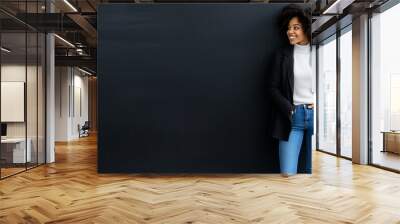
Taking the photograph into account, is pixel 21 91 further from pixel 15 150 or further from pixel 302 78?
pixel 302 78

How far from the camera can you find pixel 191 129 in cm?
495

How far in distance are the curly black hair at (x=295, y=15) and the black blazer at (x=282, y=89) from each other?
32cm

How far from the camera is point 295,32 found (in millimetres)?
4711

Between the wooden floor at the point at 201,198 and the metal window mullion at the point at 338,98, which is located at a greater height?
the metal window mullion at the point at 338,98

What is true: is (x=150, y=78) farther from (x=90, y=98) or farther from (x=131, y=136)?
(x=90, y=98)

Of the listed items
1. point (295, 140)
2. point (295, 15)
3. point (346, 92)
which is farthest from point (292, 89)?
point (346, 92)

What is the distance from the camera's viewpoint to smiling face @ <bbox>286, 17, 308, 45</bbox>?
185 inches

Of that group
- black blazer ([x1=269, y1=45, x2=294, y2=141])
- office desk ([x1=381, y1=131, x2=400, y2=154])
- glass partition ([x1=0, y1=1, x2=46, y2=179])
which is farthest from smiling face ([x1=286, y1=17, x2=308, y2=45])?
glass partition ([x1=0, y1=1, x2=46, y2=179])

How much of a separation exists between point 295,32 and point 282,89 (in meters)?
0.71

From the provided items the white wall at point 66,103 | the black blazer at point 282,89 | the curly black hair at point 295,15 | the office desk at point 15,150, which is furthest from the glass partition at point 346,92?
the white wall at point 66,103

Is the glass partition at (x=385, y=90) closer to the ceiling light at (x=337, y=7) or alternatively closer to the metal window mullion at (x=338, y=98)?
the ceiling light at (x=337, y=7)

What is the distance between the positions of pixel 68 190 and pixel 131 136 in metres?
1.04

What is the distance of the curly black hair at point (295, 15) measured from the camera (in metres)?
4.68

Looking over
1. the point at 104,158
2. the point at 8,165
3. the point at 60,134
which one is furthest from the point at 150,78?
the point at 60,134
